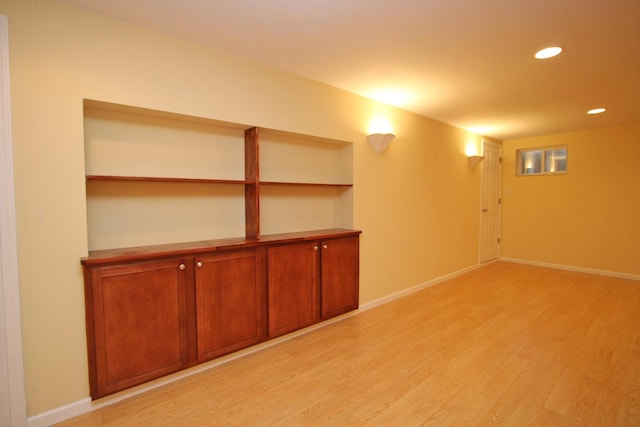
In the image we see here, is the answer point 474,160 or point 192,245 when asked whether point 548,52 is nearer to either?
point 474,160

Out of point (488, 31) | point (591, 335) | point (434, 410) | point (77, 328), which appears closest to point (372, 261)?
point (434, 410)

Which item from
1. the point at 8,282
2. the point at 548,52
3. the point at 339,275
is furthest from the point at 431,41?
the point at 8,282

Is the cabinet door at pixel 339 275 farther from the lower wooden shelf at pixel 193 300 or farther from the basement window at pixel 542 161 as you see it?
the basement window at pixel 542 161

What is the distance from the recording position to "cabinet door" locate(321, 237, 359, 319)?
299 centimetres

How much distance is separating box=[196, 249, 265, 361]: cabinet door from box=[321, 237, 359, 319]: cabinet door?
709 millimetres

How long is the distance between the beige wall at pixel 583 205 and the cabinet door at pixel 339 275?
432cm

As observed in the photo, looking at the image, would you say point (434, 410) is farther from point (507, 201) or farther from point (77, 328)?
point (507, 201)

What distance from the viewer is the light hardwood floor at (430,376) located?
1815 millimetres

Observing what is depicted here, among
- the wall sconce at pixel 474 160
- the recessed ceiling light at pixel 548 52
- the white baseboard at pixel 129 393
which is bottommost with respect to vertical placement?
the white baseboard at pixel 129 393

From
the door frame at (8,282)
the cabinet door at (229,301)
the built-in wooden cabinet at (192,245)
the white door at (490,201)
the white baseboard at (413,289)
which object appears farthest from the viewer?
the white door at (490,201)

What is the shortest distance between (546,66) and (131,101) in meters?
3.24

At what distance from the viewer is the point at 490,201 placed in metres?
5.77

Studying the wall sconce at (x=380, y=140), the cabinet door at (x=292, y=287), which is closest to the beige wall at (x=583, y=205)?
the wall sconce at (x=380, y=140)

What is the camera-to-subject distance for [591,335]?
9.30ft
